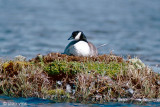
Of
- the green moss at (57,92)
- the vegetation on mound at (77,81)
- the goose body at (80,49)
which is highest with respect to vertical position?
the goose body at (80,49)

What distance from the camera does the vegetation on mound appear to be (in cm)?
1180

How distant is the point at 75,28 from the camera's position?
1499 inches

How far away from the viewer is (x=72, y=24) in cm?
4159

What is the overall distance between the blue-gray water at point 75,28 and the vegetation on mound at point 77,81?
3.44 m

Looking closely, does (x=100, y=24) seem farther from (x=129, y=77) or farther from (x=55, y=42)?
(x=129, y=77)

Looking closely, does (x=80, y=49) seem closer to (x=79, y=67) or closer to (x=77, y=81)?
(x=79, y=67)

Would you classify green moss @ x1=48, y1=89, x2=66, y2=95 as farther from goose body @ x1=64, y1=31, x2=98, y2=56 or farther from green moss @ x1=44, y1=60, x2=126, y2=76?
goose body @ x1=64, y1=31, x2=98, y2=56

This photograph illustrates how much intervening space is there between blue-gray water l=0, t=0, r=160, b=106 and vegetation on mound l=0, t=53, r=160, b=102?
135 inches

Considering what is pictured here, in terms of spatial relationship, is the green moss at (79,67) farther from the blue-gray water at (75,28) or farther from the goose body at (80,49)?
Answer: the blue-gray water at (75,28)

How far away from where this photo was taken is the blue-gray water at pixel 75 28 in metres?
25.5

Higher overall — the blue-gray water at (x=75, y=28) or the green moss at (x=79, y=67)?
the blue-gray water at (x=75, y=28)

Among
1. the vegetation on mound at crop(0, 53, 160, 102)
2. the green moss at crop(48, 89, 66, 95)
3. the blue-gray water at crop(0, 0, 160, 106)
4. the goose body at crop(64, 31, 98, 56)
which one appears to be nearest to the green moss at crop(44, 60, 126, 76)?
the vegetation on mound at crop(0, 53, 160, 102)

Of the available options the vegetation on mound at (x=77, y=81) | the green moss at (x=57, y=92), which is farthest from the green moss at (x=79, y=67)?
the green moss at (x=57, y=92)

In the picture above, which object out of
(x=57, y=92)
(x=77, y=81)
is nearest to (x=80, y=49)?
(x=77, y=81)
